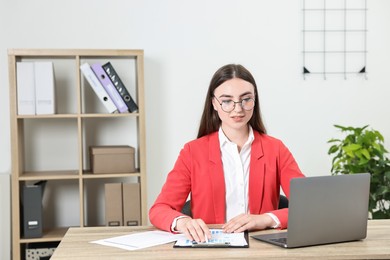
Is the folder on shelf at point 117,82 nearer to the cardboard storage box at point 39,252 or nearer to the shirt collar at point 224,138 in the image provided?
the cardboard storage box at point 39,252

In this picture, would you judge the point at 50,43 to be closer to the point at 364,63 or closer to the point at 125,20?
the point at 125,20

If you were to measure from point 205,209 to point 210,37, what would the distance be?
1784 mm

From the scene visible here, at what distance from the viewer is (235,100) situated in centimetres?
238

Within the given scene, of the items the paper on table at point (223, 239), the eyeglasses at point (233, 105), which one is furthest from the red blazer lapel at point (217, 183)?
the paper on table at point (223, 239)

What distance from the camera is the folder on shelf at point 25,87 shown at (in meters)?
3.61

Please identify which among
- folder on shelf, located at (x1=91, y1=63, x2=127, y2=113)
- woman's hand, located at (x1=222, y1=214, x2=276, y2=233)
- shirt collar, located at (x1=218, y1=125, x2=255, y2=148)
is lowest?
woman's hand, located at (x1=222, y1=214, x2=276, y2=233)

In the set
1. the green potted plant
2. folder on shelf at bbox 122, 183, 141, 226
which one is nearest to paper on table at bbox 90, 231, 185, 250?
folder on shelf at bbox 122, 183, 141, 226

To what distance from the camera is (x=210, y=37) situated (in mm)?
4059

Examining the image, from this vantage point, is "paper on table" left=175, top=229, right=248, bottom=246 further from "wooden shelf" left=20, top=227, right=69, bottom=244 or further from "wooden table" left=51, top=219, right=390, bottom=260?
"wooden shelf" left=20, top=227, right=69, bottom=244

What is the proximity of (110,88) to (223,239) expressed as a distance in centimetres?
192

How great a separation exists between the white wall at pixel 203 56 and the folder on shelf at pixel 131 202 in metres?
0.31

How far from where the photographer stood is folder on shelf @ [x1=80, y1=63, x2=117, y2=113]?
3.71m

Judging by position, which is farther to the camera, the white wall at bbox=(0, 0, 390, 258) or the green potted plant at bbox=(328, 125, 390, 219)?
the white wall at bbox=(0, 0, 390, 258)

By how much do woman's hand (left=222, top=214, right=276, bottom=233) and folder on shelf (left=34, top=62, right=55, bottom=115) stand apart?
5.93 feet
